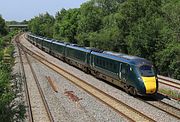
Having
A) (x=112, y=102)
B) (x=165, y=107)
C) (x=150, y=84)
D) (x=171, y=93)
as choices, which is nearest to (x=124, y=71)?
(x=150, y=84)

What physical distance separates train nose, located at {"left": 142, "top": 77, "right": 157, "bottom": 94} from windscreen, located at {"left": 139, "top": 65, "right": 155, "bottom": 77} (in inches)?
13.0

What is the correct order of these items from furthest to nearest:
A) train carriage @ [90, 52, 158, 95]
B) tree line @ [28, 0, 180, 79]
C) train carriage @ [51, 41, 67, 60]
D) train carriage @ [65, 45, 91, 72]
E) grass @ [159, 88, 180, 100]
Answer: train carriage @ [51, 41, 67, 60], tree line @ [28, 0, 180, 79], train carriage @ [65, 45, 91, 72], grass @ [159, 88, 180, 100], train carriage @ [90, 52, 158, 95]

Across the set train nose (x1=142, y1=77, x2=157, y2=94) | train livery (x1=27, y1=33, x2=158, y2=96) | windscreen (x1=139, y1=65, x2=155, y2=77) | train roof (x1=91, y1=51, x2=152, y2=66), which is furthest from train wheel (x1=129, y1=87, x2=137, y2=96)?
train roof (x1=91, y1=51, x2=152, y2=66)

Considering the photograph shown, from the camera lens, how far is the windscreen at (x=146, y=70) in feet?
83.7

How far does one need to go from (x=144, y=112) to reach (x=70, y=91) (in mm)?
8551

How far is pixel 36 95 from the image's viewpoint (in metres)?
28.3

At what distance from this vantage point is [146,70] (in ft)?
84.9

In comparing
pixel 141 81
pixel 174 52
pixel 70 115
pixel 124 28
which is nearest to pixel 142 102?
pixel 141 81

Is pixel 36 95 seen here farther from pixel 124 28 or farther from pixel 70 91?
pixel 124 28

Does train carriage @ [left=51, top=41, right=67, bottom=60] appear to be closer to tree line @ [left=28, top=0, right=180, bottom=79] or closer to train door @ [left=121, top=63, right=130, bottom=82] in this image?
tree line @ [left=28, top=0, right=180, bottom=79]

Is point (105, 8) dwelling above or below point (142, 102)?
above

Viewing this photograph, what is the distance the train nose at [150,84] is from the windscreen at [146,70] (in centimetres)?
33

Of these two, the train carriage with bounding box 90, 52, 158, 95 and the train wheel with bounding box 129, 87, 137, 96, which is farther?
the train wheel with bounding box 129, 87, 137, 96

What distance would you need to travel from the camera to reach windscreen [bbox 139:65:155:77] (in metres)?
25.5
